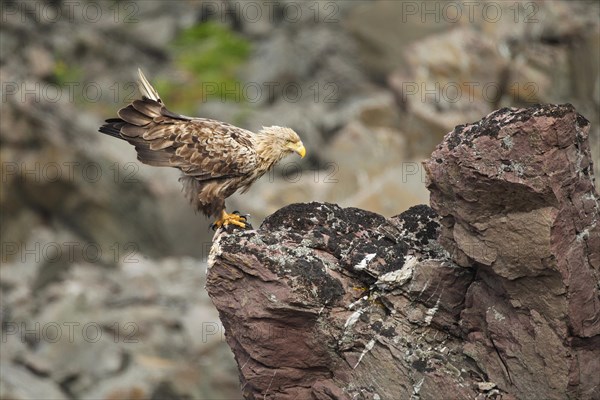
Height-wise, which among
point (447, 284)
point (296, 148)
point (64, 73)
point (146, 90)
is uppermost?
point (64, 73)

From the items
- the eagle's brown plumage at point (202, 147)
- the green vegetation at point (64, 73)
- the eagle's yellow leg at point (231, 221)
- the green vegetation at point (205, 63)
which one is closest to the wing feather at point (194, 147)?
the eagle's brown plumage at point (202, 147)

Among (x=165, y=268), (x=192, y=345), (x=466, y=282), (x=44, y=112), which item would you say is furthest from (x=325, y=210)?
(x=44, y=112)

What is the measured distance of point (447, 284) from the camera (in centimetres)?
1112

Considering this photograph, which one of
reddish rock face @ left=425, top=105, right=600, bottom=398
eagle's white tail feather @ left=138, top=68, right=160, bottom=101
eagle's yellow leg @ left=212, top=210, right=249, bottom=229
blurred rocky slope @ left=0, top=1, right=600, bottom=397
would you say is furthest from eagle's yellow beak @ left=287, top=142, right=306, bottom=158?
blurred rocky slope @ left=0, top=1, right=600, bottom=397

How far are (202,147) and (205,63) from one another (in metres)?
37.2

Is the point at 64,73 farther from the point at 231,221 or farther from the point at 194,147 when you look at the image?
the point at 231,221

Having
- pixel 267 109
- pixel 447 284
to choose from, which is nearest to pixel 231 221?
pixel 447 284

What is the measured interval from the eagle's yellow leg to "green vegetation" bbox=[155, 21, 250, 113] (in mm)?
32497

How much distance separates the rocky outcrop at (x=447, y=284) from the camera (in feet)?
33.2

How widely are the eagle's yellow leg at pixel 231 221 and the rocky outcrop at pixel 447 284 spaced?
2.70 feet

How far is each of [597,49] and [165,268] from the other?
585 inches

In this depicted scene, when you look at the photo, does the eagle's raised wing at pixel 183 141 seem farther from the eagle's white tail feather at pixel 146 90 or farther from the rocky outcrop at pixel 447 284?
the rocky outcrop at pixel 447 284

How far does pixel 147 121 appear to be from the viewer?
14227 mm

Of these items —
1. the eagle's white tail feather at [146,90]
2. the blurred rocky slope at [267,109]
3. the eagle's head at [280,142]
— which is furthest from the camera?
the blurred rocky slope at [267,109]
